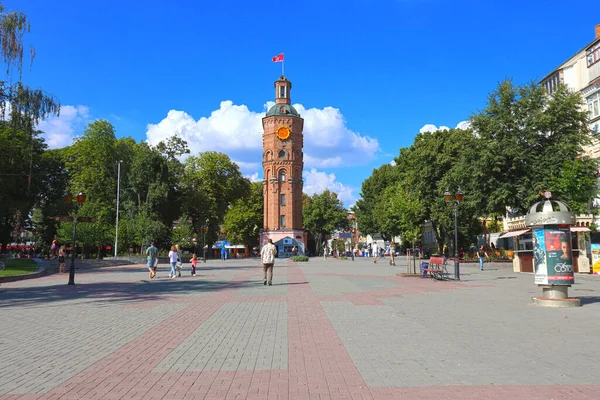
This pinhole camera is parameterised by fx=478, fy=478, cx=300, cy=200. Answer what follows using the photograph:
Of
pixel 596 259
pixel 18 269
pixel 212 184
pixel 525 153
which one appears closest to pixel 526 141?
pixel 525 153

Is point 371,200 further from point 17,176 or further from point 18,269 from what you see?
point 18,269

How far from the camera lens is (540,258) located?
12.8 metres

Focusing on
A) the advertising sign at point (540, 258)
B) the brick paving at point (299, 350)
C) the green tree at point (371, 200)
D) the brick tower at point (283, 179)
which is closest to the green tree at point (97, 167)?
the brick tower at point (283, 179)

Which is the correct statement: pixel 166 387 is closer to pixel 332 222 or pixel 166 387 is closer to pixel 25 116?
A: pixel 25 116

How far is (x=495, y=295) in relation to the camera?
15.3 metres

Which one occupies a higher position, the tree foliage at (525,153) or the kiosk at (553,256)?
the tree foliage at (525,153)

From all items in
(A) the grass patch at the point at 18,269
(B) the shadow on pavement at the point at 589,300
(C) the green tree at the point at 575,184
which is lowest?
(B) the shadow on pavement at the point at 589,300

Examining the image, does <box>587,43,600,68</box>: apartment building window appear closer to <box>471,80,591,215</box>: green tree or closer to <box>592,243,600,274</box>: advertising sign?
<box>471,80,591,215</box>: green tree

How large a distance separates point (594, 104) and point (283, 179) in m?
51.8

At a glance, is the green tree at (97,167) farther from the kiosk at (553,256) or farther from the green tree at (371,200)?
the kiosk at (553,256)

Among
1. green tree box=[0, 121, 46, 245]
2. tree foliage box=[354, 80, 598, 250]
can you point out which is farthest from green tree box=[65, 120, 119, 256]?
tree foliage box=[354, 80, 598, 250]

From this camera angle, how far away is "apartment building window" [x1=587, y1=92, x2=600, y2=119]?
103 ft

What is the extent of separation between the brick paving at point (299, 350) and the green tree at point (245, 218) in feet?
216

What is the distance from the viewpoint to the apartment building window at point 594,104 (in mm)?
31375
